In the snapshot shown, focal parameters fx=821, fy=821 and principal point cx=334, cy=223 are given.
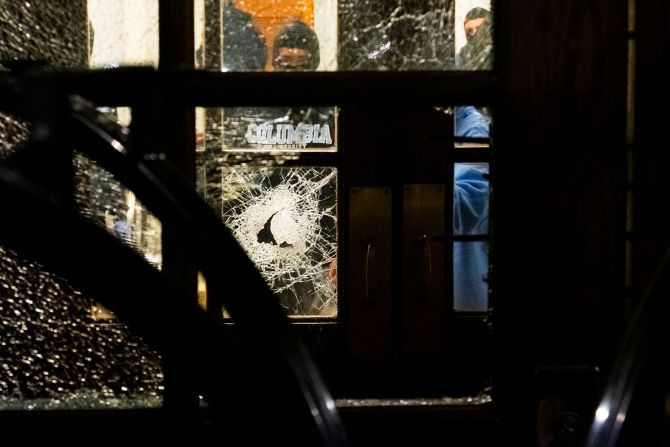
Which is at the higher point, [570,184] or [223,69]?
[223,69]

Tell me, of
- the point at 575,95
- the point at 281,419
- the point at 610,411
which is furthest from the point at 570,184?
the point at 281,419

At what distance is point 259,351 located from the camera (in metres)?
1.39

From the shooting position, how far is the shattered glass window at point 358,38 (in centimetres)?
243

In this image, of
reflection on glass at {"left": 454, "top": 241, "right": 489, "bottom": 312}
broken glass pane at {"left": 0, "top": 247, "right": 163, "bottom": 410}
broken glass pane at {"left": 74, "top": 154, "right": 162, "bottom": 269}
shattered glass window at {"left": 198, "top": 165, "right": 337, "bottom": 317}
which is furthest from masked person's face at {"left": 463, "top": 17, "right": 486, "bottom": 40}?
reflection on glass at {"left": 454, "top": 241, "right": 489, "bottom": 312}

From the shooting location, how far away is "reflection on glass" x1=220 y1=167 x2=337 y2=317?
5.38 m

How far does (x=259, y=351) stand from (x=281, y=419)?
5.1 inches

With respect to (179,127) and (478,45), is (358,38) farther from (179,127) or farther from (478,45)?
(179,127)

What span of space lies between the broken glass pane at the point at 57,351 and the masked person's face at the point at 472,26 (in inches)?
55.0

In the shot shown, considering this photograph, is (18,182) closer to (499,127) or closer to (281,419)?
(281,419)

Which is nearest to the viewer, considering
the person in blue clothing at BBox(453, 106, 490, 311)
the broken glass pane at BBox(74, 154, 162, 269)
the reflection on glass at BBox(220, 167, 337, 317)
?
the broken glass pane at BBox(74, 154, 162, 269)

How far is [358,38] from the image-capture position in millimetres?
2504

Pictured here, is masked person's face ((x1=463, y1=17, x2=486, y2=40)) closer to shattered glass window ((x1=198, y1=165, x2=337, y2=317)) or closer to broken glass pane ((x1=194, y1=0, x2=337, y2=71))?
broken glass pane ((x1=194, y1=0, x2=337, y2=71))

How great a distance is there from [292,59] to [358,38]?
0.21 m

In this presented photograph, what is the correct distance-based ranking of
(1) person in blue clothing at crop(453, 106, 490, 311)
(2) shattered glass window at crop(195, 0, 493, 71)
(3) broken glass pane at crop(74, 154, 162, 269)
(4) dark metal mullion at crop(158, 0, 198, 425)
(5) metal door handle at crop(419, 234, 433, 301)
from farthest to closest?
(5) metal door handle at crop(419, 234, 433, 301) → (1) person in blue clothing at crop(453, 106, 490, 311) → (3) broken glass pane at crop(74, 154, 162, 269) → (2) shattered glass window at crop(195, 0, 493, 71) → (4) dark metal mullion at crop(158, 0, 198, 425)
